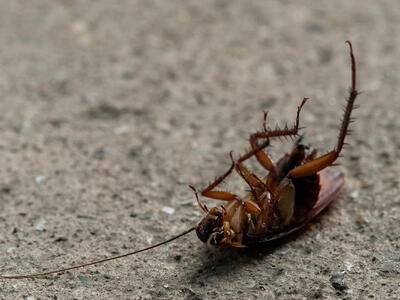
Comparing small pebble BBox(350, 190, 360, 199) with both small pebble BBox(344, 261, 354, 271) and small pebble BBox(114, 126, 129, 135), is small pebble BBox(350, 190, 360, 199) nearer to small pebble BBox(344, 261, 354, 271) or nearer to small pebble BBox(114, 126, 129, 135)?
small pebble BBox(344, 261, 354, 271)

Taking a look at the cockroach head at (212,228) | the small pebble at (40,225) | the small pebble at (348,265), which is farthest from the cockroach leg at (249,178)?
the small pebble at (40,225)

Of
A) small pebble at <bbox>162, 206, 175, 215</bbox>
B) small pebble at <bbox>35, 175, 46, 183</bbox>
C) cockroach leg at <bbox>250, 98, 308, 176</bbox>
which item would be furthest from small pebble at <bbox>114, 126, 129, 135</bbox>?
cockroach leg at <bbox>250, 98, 308, 176</bbox>

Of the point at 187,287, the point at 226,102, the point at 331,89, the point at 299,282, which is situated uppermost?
the point at 331,89

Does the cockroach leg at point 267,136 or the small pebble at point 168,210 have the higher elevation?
the cockroach leg at point 267,136

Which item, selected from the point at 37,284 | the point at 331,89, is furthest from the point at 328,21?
the point at 37,284

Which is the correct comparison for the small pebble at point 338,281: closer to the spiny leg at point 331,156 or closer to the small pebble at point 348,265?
the small pebble at point 348,265

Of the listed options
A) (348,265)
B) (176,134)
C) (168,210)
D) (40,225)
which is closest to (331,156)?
(348,265)

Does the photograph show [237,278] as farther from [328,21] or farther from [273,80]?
[328,21]
